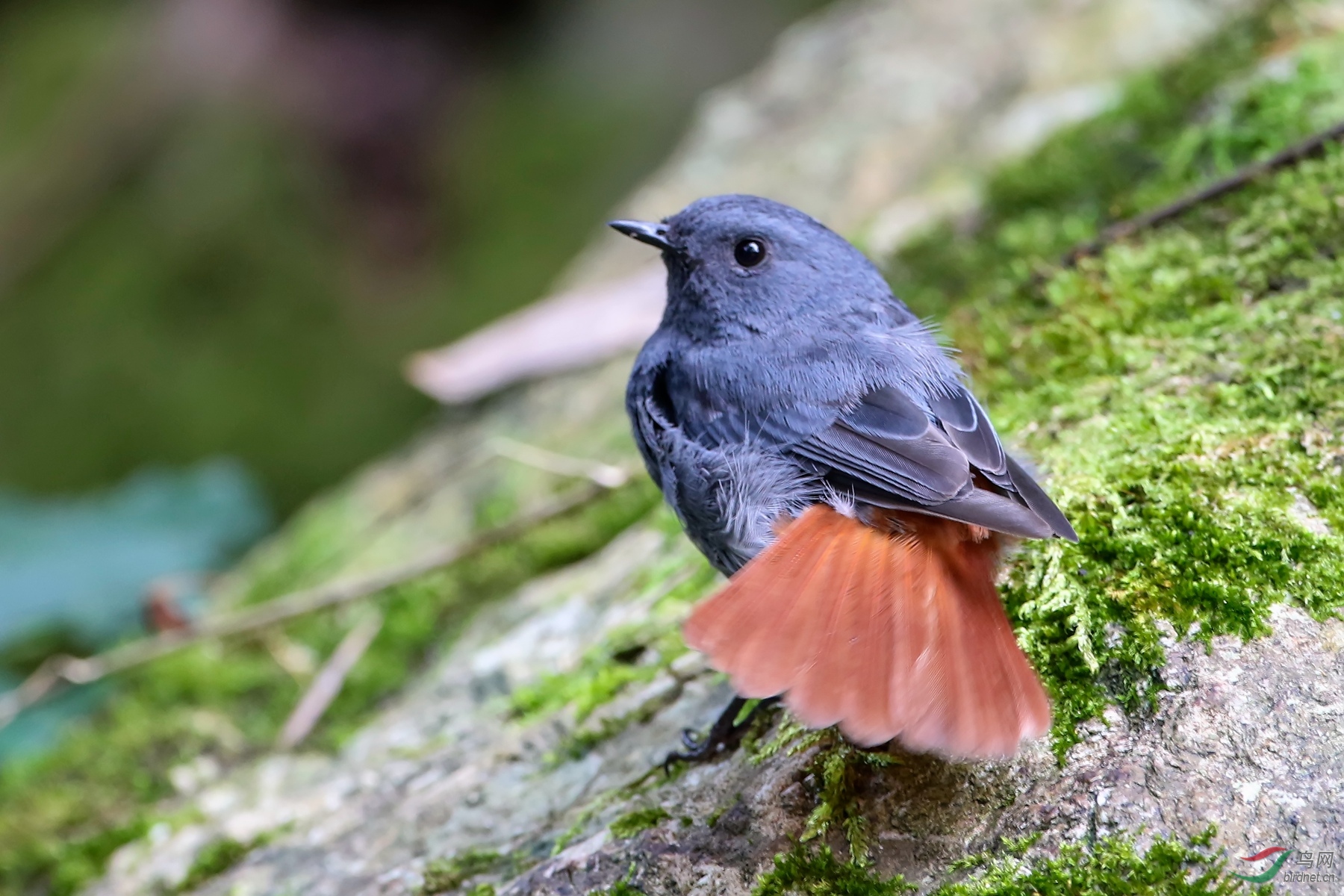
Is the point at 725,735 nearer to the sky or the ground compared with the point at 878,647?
nearer to the ground

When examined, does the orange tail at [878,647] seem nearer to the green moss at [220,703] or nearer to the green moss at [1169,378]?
the green moss at [1169,378]

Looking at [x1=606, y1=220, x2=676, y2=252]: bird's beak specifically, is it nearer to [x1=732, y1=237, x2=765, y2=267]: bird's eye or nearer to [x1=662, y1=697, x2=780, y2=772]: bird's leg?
[x1=732, y1=237, x2=765, y2=267]: bird's eye

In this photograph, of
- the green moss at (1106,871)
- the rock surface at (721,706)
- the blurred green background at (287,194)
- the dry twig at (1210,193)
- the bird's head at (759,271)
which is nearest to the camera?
the green moss at (1106,871)

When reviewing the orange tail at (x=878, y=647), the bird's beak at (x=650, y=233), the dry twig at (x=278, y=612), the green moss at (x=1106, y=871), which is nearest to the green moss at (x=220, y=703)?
the dry twig at (x=278, y=612)

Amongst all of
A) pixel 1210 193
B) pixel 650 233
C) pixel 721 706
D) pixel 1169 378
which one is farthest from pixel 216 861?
pixel 1210 193

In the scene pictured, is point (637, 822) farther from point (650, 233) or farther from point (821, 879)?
point (650, 233)

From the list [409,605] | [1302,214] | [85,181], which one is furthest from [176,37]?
[1302,214]
